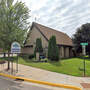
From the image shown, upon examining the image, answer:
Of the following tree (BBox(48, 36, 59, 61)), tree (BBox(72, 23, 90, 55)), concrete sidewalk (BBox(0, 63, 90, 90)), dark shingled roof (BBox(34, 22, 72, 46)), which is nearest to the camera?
concrete sidewalk (BBox(0, 63, 90, 90))

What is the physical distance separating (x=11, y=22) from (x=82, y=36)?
1521 centimetres

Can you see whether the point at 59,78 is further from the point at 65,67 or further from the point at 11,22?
the point at 11,22

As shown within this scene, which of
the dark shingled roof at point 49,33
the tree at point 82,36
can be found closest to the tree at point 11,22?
the dark shingled roof at point 49,33

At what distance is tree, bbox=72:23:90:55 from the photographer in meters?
18.1

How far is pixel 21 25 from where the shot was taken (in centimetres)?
872

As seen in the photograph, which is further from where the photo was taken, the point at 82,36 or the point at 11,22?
the point at 82,36

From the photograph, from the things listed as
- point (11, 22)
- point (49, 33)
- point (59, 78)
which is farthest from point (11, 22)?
point (49, 33)

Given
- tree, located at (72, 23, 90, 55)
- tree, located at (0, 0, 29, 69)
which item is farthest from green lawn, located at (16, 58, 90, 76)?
tree, located at (72, 23, 90, 55)

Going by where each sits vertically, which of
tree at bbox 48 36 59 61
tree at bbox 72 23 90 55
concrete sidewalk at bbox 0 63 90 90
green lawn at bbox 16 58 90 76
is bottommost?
concrete sidewalk at bbox 0 63 90 90

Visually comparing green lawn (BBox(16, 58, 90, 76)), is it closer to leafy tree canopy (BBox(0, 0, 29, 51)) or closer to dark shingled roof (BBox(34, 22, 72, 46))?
leafy tree canopy (BBox(0, 0, 29, 51))

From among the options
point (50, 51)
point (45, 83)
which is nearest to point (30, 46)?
point (50, 51)

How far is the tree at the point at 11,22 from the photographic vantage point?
7.92m

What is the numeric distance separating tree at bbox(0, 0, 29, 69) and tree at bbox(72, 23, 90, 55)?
1360cm

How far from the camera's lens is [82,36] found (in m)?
18.3
